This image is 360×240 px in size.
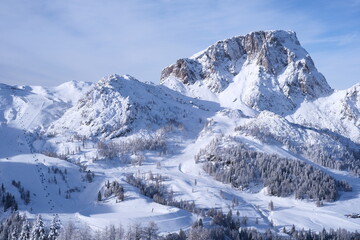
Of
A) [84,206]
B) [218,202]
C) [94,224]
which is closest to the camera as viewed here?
[94,224]

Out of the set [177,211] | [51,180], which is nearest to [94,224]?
[177,211]

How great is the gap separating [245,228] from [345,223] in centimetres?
4621

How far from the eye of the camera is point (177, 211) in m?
166

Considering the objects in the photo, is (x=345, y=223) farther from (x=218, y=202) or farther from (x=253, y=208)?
(x=218, y=202)

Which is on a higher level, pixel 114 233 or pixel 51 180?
pixel 51 180

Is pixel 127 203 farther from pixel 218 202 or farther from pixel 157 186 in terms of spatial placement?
pixel 218 202

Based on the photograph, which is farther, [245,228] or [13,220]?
[245,228]

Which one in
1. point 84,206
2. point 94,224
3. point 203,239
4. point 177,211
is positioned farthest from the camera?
point 84,206

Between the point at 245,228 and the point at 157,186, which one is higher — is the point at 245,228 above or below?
below

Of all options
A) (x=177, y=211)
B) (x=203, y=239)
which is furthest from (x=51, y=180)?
(x=203, y=239)

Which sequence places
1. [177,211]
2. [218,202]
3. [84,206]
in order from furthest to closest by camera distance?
[218,202] → [84,206] → [177,211]

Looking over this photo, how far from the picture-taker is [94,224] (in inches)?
6093

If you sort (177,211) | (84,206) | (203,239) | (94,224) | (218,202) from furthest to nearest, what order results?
(218,202) < (84,206) < (177,211) < (94,224) < (203,239)

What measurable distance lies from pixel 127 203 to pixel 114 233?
3450cm
